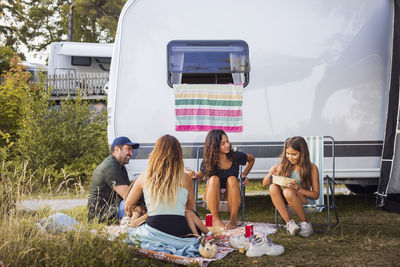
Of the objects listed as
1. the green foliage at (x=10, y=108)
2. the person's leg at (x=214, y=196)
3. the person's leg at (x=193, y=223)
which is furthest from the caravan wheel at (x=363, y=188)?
the green foliage at (x=10, y=108)

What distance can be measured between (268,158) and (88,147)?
5200 millimetres

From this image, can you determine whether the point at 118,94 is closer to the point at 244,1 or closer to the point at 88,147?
the point at 244,1

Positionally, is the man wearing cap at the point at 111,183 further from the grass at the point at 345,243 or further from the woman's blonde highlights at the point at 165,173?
the grass at the point at 345,243

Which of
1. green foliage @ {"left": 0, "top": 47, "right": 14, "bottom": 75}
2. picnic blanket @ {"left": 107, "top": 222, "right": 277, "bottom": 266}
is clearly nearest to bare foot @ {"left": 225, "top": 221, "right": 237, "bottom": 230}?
picnic blanket @ {"left": 107, "top": 222, "right": 277, "bottom": 266}

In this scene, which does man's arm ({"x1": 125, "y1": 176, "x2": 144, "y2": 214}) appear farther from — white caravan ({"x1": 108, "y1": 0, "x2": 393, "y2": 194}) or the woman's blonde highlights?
white caravan ({"x1": 108, "y1": 0, "x2": 393, "y2": 194})

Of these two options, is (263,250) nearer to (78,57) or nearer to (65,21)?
(78,57)

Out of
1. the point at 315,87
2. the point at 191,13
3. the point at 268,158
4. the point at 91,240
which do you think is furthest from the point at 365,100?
the point at 91,240

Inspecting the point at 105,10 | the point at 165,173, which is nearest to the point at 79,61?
the point at 105,10

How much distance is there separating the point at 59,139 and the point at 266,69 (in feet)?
17.7

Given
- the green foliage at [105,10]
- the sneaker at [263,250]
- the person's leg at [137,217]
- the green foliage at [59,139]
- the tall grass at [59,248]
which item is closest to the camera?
the tall grass at [59,248]

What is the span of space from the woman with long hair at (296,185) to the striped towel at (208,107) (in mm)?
1200

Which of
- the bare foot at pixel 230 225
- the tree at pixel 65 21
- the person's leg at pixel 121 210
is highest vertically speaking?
the tree at pixel 65 21

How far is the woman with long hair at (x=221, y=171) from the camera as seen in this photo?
5.01 m

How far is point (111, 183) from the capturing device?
4742mm
